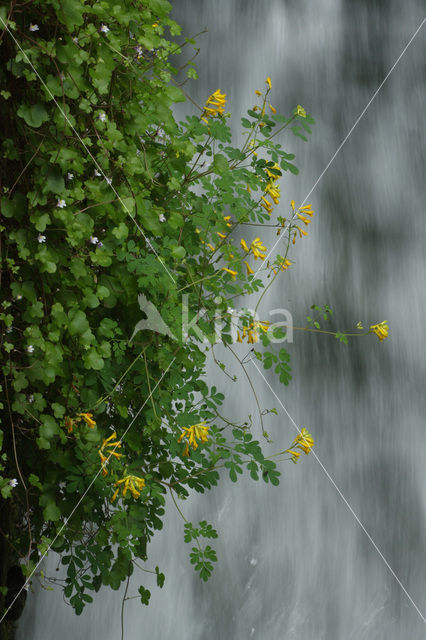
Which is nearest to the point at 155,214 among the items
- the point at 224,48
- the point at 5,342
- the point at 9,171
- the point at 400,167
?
the point at 9,171

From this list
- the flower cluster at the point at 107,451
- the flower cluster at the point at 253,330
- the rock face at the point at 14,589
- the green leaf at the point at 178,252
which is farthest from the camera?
the rock face at the point at 14,589

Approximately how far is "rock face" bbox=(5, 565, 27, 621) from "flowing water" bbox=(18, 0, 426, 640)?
598 mm

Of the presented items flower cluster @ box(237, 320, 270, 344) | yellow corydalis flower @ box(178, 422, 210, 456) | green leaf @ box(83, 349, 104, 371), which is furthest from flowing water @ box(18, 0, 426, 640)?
green leaf @ box(83, 349, 104, 371)

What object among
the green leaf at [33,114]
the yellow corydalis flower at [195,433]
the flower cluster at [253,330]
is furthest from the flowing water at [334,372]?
the green leaf at [33,114]

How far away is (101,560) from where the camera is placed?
5.51 feet

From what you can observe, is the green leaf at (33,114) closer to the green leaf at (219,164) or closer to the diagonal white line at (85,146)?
the diagonal white line at (85,146)

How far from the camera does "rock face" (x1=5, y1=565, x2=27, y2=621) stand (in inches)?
76.8

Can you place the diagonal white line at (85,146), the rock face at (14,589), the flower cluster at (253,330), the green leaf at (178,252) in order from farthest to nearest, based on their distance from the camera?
1. the rock face at (14,589)
2. the flower cluster at (253,330)
3. the green leaf at (178,252)
4. the diagonal white line at (85,146)

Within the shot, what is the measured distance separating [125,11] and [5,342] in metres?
0.69

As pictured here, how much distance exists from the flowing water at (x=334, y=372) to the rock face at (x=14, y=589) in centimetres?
60

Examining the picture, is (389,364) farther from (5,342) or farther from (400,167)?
(5,342)

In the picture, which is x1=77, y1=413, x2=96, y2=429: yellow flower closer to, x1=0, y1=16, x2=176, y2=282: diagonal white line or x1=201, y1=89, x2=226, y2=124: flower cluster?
x1=0, y1=16, x2=176, y2=282: diagonal white line

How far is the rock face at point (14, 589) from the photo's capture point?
1951 mm

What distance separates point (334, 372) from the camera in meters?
2.97
